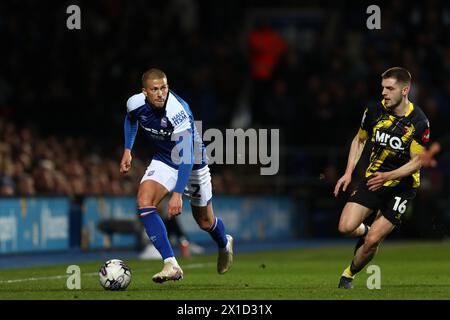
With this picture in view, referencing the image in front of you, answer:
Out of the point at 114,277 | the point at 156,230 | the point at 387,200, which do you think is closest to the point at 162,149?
the point at 156,230

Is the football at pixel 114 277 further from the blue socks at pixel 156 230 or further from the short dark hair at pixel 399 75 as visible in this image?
the short dark hair at pixel 399 75

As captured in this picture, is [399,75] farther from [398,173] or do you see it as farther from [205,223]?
[205,223]

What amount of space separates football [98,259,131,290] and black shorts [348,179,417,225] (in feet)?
8.04

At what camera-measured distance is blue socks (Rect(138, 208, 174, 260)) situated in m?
12.6

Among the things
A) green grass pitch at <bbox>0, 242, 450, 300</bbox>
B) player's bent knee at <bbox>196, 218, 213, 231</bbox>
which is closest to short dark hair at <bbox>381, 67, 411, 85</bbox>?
green grass pitch at <bbox>0, 242, 450, 300</bbox>

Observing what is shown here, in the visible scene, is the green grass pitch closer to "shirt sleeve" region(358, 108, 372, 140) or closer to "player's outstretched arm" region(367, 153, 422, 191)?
"player's outstretched arm" region(367, 153, 422, 191)

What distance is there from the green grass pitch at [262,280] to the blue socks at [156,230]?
1.32ft

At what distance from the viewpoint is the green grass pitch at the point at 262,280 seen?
1178cm

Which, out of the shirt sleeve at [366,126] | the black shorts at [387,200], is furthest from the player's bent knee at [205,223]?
the shirt sleeve at [366,126]

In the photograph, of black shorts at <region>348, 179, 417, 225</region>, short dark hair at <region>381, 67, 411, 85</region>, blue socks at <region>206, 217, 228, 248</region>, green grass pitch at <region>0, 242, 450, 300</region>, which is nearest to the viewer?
green grass pitch at <region>0, 242, 450, 300</region>

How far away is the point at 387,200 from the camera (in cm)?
1255

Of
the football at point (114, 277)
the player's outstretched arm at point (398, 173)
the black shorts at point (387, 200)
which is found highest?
the player's outstretched arm at point (398, 173)

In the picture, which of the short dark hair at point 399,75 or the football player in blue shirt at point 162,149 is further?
the football player in blue shirt at point 162,149
